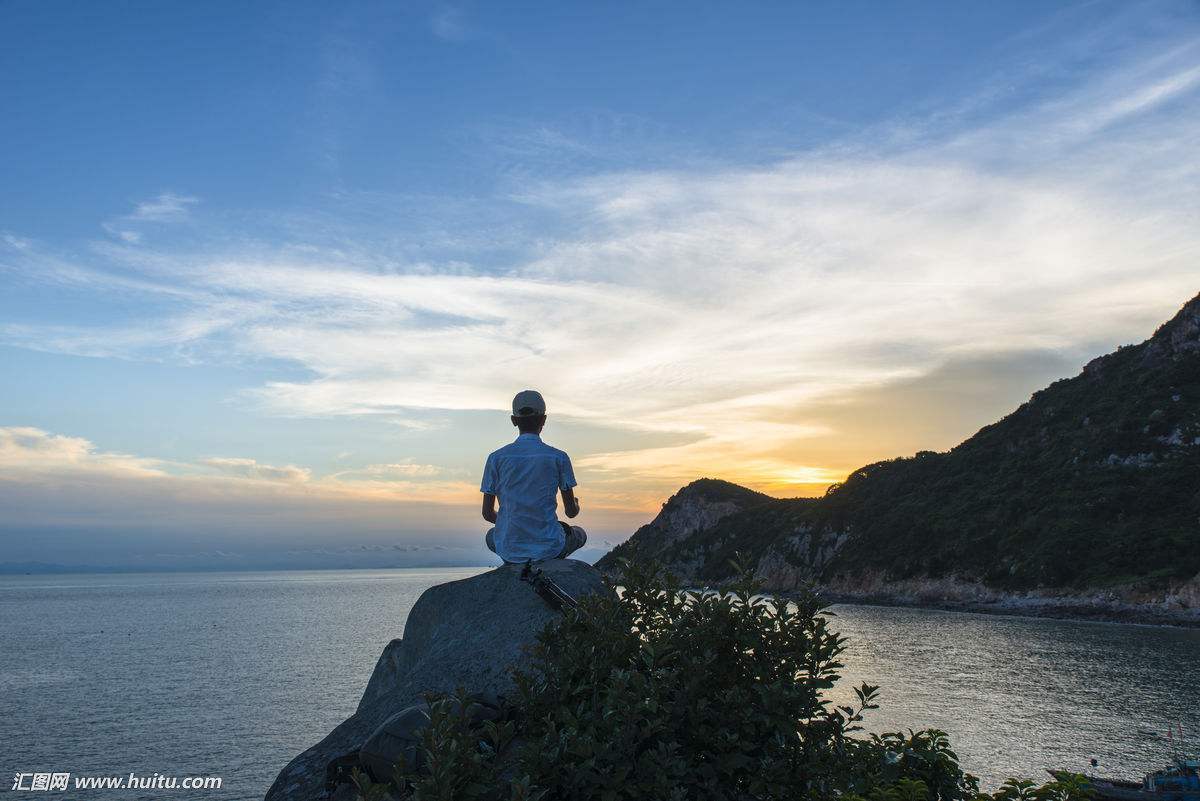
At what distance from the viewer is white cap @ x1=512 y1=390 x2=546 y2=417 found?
8.31 meters

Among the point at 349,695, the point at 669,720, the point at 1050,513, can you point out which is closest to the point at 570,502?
the point at 669,720

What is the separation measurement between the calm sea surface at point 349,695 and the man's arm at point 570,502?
1664 inches

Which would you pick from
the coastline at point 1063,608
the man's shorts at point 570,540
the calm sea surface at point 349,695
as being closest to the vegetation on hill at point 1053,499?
the coastline at point 1063,608

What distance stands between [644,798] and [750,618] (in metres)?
1.53

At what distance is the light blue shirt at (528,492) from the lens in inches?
322

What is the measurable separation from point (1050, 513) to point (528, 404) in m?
140

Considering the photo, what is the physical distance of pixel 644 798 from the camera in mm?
4387

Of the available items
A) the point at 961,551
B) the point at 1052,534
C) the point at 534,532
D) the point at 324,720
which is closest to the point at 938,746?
the point at 534,532

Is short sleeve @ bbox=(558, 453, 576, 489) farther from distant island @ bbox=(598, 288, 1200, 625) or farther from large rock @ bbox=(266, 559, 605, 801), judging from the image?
distant island @ bbox=(598, 288, 1200, 625)

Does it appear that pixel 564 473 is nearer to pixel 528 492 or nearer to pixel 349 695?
pixel 528 492

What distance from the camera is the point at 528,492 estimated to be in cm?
827

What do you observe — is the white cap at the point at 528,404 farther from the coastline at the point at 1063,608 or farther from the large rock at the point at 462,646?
the coastline at the point at 1063,608

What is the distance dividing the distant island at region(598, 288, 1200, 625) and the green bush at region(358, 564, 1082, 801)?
87655mm

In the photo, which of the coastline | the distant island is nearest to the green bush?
the coastline
